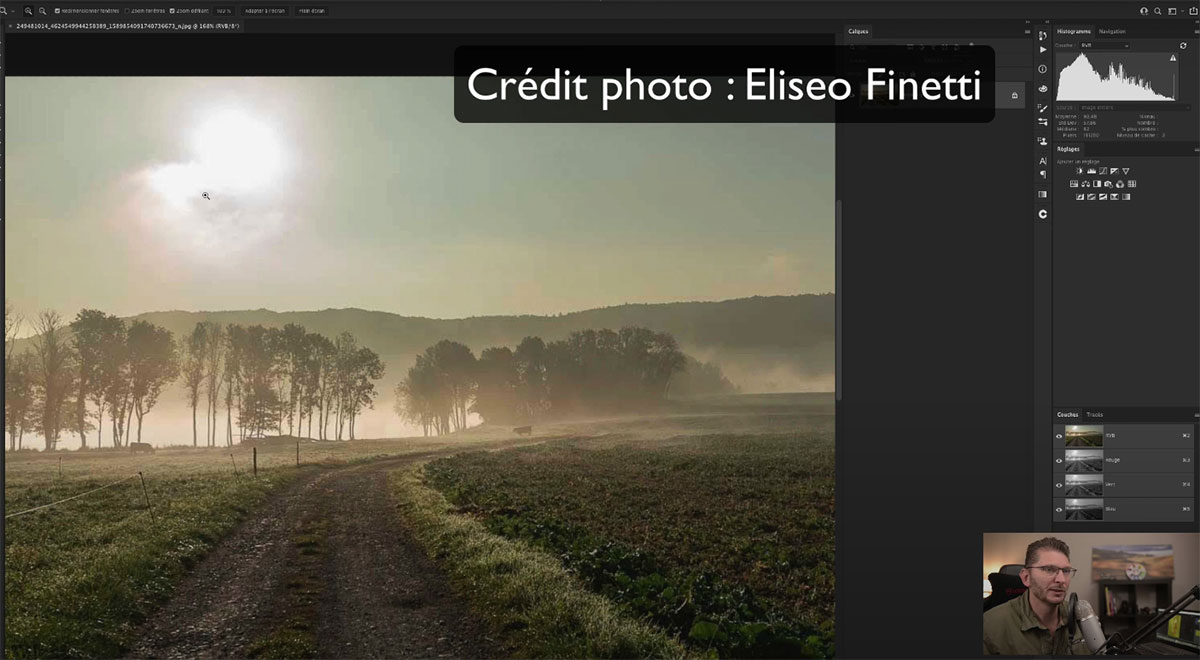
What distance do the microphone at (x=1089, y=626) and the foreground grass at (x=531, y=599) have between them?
381 centimetres

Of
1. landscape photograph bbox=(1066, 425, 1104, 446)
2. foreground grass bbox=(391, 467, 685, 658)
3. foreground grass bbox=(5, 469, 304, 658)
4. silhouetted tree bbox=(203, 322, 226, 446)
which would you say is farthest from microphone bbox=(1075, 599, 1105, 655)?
silhouetted tree bbox=(203, 322, 226, 446)

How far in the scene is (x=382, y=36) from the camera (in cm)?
588

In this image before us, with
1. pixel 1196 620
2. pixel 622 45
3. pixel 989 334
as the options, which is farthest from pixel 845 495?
pixel 622 45

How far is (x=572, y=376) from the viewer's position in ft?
51.9

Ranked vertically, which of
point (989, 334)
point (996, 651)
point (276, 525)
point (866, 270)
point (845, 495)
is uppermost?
point (866, 270)

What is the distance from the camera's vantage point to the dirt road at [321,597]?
7598 millimetres

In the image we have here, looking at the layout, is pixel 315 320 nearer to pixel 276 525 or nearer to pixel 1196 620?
pixel 276 525

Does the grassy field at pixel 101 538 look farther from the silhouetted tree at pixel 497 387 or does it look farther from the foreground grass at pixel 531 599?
the foreground grass at pixel 531 599

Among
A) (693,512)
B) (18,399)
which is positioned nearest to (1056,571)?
(693,512)

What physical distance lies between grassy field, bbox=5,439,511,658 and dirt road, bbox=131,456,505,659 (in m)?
0.50

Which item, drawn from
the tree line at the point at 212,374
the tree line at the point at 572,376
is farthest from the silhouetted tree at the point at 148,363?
the tree line at the point at 572,376

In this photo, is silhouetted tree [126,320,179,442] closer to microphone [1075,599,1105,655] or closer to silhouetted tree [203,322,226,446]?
silhouetted tree [203,322,226,446]

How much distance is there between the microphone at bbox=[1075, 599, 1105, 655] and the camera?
538 centimetres

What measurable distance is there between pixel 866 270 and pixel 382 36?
4.78m
